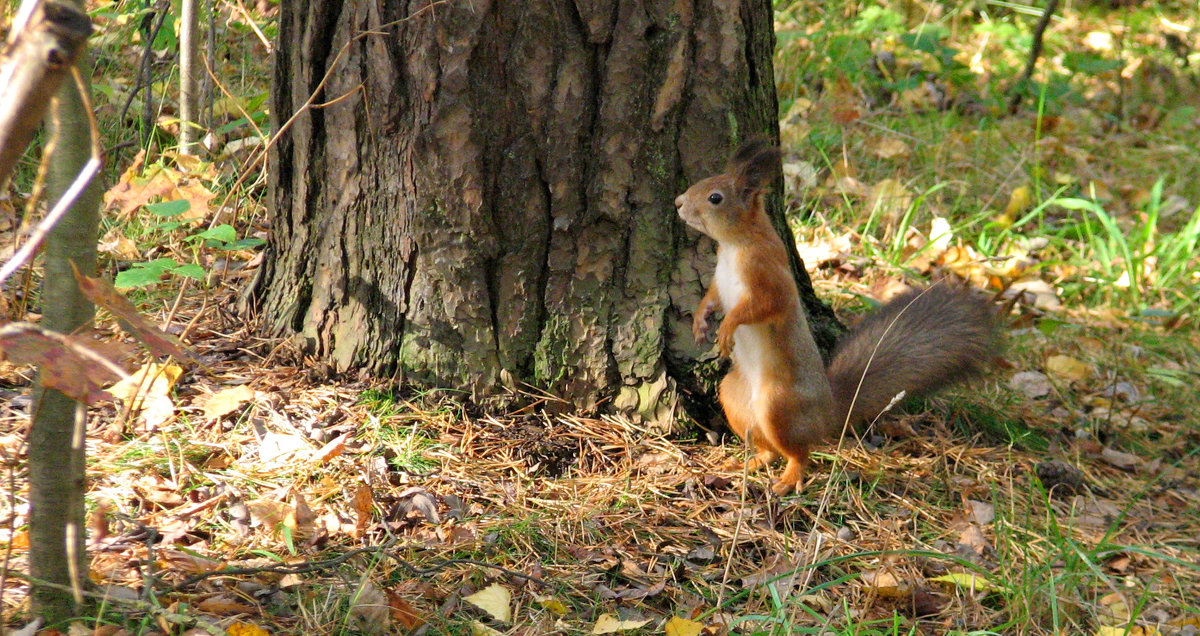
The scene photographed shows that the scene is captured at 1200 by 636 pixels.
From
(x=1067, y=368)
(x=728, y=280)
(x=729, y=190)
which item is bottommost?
(x=1067, y=368)

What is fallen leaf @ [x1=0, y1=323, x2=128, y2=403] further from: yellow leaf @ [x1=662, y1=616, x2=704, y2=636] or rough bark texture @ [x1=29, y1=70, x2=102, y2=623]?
yellow leaf @ [x1=662, y1=616, x2=704, y2=636]

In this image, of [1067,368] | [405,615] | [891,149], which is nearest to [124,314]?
[405,615]

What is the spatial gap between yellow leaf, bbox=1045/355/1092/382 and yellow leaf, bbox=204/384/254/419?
95.0 inches

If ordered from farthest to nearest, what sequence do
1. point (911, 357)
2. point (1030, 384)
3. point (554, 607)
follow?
point (1030, 384), point (911, 357), point (554, 607)

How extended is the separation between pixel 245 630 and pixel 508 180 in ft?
3.58

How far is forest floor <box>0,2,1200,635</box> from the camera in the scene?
183 cm

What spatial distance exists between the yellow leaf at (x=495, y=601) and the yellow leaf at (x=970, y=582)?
90 cm

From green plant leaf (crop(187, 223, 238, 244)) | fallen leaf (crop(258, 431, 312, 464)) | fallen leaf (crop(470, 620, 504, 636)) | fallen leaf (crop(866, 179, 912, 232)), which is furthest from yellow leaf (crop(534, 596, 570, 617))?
fallen leaf (crop(866, 179, 912, 232))

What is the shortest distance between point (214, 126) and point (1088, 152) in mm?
3828

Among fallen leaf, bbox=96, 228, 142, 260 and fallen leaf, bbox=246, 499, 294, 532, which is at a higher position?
fallen leaf, bbox=96, 228, 142, 260

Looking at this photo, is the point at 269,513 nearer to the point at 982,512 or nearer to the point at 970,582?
the point at 970,582

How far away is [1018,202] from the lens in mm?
3934

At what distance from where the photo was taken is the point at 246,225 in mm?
3072

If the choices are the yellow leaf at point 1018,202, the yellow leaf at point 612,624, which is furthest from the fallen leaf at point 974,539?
the yellow leaf at point 1018,202
